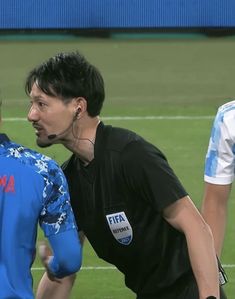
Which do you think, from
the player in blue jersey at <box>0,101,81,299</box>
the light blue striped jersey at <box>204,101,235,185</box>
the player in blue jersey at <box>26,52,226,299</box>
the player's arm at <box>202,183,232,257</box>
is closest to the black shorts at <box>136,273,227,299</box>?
the player in blue jersey at <box>26,52,226,299</box>

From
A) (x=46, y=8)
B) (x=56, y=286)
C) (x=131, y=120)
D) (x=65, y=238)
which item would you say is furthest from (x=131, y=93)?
(x=65, y=238)

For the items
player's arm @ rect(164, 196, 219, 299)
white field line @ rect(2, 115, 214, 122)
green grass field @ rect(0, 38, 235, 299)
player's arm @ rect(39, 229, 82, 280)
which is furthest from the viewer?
white field line @ rect(2, 115, 214, 122)

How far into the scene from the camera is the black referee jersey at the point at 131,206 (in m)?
4.56

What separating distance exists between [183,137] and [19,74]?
526 centimetres

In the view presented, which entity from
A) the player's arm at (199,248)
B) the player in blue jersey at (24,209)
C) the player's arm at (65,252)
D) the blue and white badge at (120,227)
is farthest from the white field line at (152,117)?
the player in blue jersey at (24,209)

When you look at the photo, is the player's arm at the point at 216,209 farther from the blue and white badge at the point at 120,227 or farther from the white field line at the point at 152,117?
the white field line at the point at 152,117

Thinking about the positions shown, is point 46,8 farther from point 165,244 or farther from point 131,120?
point 165,244

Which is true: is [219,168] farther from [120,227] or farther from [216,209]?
[120,227]

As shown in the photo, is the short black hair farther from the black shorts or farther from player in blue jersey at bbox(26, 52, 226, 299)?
the black shorts

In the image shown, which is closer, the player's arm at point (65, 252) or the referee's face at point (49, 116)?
the player's arm at point (65, 252)

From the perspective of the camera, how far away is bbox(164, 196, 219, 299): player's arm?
4.51m

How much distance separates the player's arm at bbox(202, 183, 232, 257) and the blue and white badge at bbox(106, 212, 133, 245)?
0.68 metres

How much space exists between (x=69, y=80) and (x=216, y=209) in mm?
1164

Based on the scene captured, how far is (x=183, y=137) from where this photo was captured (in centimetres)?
1288
